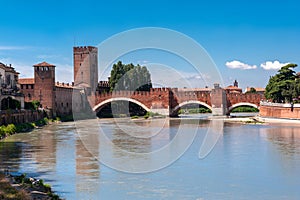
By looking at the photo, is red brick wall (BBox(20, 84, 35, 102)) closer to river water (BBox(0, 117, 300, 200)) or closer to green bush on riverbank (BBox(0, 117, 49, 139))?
green bush on riverbank (BBox(0, 117, 49, 139))

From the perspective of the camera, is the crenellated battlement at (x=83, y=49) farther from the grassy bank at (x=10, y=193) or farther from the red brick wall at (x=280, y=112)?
the grassy bank at (x=10, y=193)

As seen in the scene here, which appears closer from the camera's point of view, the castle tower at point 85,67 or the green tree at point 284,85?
the green tree at point 284,85

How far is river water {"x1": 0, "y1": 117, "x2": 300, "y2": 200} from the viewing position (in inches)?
372

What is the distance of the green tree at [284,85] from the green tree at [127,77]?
11316 millimetres

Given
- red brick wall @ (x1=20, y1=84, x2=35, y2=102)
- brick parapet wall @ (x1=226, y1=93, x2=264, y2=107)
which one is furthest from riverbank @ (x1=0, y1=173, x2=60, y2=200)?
brick parapet wall @ (x1=226, y1=93, x2=264, y2=107)

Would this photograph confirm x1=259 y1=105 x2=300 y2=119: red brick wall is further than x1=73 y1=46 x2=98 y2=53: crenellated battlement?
No

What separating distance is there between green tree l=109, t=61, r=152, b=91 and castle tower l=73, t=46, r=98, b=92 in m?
2.10

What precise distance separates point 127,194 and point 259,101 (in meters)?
26.4

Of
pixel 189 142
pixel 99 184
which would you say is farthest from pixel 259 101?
pixel 99 184

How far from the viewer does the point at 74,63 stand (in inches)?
1624

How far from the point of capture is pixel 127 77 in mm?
38781

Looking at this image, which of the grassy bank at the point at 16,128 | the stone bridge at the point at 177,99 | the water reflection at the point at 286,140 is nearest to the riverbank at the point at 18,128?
the grassy bank at the point at 16,128

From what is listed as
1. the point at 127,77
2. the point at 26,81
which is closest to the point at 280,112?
the point at 127,77

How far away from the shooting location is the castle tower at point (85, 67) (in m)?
40.1
